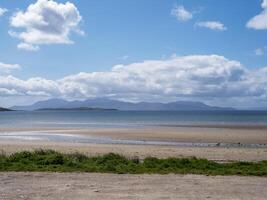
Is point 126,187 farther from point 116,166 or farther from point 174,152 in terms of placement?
point 174,152

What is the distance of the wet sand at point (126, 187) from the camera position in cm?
1140

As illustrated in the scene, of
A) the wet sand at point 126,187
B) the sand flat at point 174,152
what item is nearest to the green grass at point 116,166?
the wet sand at point 126,187

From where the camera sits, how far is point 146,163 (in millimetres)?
17422

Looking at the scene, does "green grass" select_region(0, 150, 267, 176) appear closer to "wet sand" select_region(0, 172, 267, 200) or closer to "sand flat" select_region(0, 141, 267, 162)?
"wet sand" select_region(0, 172, 267, 200)

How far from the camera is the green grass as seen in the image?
15641mm

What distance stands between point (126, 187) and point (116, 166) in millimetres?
3860

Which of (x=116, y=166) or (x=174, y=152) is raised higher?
(x=116, y=166)

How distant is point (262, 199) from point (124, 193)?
3553mm

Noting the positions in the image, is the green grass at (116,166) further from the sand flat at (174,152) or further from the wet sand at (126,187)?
the sand flat at (174,152)

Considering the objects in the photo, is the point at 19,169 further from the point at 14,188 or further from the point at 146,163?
the point at 146,163

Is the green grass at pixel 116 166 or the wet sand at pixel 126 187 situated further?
the green grass at pixel 116 166

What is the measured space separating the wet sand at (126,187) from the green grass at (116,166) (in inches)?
38.4

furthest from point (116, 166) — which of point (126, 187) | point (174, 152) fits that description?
point (174, 152)

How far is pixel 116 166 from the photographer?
16.4 metres
